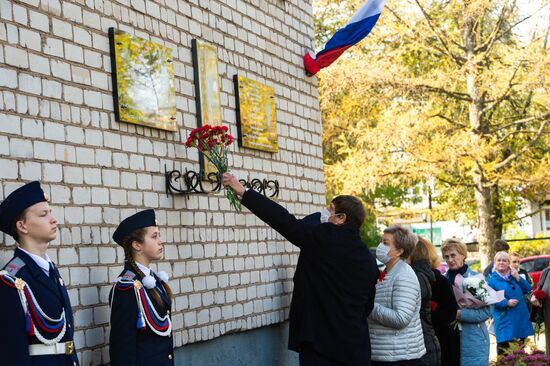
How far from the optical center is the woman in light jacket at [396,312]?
6828mm

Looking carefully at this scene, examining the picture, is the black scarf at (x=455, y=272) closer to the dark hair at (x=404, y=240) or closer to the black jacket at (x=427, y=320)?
the black jacket at (x=427, y=320)

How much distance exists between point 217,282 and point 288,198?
1.64 meters

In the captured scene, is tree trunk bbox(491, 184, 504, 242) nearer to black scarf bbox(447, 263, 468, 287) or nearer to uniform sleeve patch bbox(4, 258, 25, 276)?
black scarf bbox(447, 263, 468, 287)

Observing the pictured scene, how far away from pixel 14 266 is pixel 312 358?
2448 millimetres

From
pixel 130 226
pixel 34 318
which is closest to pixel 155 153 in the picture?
pixel 130 226

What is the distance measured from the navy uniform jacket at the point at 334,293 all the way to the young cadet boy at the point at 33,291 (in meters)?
1.95

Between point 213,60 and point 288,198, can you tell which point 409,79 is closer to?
point 288,198

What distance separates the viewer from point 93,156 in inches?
237

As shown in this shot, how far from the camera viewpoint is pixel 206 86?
7.52m

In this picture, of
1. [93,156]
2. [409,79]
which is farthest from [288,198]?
[409,79]

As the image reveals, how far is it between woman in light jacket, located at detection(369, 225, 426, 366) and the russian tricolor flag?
269cm

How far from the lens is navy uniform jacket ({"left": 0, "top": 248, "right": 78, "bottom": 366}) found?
448cm

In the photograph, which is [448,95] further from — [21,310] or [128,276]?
[21,310]

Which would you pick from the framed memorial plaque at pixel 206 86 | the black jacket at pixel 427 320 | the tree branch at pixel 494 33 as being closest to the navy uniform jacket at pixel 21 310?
the framed memorial plaque at pixel 206 86
